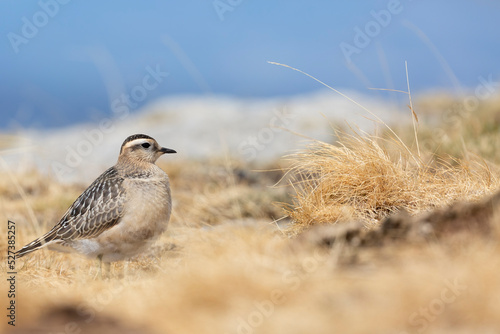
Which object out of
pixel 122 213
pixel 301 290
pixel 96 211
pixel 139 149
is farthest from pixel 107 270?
pixel 301 290

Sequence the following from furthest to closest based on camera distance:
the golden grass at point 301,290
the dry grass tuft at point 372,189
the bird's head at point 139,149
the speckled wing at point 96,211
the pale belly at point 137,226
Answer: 1. the bird's head at point 139,149
2. the dry grass tuft at point 372,189
3. the speckled wing at point 96,211
4. the pale belly at point 137,226
5. the golden grass at point 301,290

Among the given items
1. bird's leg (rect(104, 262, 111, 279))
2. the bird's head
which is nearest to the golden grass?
bird's leg (rect(104, 262, 111, 279))

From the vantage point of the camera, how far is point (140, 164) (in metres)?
5.94

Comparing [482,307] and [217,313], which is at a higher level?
[217,313]

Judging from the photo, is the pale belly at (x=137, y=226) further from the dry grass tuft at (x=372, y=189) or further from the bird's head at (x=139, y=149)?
the dry grass tuft at (x=372, y=189)

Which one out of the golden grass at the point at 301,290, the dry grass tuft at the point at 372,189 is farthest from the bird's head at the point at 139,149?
the dry grass tuft at the point at 372,189

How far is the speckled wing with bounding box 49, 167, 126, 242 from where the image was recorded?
5.62m

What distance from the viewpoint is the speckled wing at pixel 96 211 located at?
5616 mm

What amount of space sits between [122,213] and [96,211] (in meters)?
0.31

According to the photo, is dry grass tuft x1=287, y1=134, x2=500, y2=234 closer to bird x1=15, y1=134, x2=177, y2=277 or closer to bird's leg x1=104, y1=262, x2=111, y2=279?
bird x1=15, y1=134, x2=177, y2=277

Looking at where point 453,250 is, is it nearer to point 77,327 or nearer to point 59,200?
point 77,327

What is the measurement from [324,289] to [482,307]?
87 centimetres

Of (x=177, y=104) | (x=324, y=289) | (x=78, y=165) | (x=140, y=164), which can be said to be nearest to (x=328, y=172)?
(x=140, y=164)

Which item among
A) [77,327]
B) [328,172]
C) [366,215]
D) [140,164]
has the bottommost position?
[366,215]
